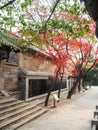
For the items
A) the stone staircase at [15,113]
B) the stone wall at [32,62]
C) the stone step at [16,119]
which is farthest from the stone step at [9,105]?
the stone wall at [32,62]

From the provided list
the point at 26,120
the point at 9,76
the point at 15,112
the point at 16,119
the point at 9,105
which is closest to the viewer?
the point at 16,119

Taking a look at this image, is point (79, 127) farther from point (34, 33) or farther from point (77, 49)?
point (77, 49)

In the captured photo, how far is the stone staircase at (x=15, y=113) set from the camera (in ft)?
38.9

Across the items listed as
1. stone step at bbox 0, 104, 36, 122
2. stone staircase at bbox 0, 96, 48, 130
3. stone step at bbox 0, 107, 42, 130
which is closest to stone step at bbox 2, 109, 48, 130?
stone staircase at bbox 0, 96, 48, 130

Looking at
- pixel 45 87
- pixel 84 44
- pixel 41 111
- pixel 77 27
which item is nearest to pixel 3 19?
pixel 77 27

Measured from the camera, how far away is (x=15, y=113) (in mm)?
13375

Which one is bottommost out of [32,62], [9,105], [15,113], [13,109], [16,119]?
[16,119]

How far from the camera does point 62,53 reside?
74.4 ft

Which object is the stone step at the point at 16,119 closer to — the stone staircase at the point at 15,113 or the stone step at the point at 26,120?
the stone staircase at the point at 15,113

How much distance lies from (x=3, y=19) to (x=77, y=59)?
22133 millimetres

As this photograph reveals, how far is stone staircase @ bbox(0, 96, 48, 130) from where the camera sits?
1184cm

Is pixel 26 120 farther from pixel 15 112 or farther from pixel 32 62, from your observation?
pixel 32 62

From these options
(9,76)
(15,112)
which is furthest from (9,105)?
(9,76)

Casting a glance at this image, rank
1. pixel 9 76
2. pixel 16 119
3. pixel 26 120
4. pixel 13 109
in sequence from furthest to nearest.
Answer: pixel 9 76 → pixel 13 109 → pixel 26 120 → pixel 16 119
